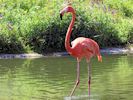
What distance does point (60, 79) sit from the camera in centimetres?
1298

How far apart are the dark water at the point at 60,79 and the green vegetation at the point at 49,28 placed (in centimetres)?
236

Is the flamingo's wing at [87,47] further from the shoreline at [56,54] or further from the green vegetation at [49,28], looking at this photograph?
the green vegetation at [49,28]

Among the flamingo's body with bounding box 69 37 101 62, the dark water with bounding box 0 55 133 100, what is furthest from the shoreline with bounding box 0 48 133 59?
the flamingo's body with bounding box 69 37 101 62

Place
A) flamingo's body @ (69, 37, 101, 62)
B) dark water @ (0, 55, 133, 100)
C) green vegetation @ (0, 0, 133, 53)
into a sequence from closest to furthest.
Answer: dark water @ (0, 55, 133, 100), flamingo's body @ (69, 37, 101, 62), green vegetation @ (0, 0, 133, 53)

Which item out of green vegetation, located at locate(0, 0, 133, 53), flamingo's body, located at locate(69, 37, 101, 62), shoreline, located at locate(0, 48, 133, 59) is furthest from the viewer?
green vegetation, located at locate(0, 0, 133, 53)

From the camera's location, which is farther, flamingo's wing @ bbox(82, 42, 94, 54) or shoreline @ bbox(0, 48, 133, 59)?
shoreline @ bbox(0, 48, 133, 59)

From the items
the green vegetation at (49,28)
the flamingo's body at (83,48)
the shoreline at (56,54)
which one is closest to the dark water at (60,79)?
the flamingo's body at (83,48)

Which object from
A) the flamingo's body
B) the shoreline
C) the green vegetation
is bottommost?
the shoreline

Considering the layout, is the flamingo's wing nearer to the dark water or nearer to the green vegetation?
the dark water

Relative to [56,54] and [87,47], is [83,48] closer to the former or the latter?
[87,47]

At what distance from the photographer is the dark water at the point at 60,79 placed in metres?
10.6

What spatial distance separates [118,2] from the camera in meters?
26.8

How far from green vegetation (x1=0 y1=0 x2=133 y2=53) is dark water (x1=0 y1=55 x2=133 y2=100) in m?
2.36

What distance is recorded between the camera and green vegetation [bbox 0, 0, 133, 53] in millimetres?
20344
